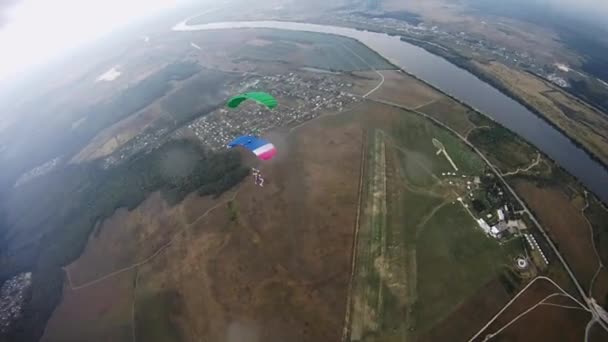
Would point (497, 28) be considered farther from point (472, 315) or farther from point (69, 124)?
point (69, 124)

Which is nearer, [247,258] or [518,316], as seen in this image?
[518,316]

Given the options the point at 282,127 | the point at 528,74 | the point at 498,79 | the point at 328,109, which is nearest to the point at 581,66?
the point at 528,74

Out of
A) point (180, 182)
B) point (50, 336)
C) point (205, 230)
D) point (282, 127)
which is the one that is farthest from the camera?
point (282, 127)

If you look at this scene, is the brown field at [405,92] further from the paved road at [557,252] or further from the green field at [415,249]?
the green field at [415,249]

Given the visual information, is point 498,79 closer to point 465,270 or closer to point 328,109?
A: point 328,109

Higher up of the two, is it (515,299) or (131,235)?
(515,299)

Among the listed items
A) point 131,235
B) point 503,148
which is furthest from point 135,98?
point 503,148

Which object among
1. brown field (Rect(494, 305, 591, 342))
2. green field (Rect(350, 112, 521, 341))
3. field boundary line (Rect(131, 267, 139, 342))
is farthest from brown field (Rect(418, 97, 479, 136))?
field boundary line (Rect(131, 267, 139, 342))
